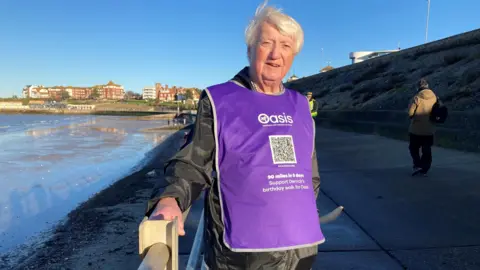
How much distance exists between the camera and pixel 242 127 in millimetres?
1522

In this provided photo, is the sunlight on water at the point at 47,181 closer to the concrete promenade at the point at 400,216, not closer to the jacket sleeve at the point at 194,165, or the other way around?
the concrete promenade at the point at 400,216

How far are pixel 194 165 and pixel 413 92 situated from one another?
521 inches

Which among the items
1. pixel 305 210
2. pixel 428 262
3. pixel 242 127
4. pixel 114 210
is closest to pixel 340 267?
pixel 428 262

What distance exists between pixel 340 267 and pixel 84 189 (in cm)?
947

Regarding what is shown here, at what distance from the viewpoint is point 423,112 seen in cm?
674

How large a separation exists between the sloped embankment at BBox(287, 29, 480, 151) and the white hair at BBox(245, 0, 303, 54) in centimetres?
798

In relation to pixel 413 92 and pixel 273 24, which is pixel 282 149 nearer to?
pixel 273 24

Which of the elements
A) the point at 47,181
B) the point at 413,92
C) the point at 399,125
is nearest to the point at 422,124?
the point at 399,125

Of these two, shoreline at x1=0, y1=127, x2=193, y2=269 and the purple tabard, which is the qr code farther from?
shoreline at x1=0, y1=127, x2=193, y2=269

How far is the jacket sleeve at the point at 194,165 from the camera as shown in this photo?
55.8 inches

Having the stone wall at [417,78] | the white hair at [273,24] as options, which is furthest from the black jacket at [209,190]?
the stone wall at [417,78]

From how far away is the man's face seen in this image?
1.67 metres

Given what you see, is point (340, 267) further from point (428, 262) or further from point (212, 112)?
point (212, 112)

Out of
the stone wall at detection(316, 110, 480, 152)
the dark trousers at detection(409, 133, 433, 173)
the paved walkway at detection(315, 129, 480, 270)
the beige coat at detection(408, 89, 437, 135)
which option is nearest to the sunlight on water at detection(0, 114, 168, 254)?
the paved walkway at detection(315, 129, 480, 270)
